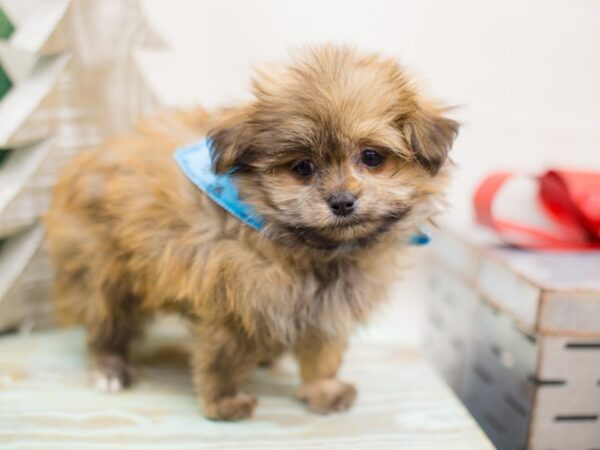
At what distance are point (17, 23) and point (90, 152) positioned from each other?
318 millimetres

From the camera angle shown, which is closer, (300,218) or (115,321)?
(300,218)

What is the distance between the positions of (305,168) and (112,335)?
24.3 inches

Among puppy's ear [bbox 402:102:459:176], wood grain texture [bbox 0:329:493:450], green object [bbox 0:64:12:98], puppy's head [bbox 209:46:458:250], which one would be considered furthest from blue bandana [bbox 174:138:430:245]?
green object [bbox 0:64:12:98]

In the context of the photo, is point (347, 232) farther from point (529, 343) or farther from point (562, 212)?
point (562, 212)

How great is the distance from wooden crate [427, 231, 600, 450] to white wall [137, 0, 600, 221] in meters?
0.51

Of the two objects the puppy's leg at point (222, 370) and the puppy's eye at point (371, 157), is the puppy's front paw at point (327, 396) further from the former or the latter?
the puppy's eye at point (371, 157)

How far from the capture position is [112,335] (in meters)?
1.34

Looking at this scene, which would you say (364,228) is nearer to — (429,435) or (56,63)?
(429,435)

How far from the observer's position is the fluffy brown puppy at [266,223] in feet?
3.23

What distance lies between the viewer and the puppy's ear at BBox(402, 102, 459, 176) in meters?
1.01

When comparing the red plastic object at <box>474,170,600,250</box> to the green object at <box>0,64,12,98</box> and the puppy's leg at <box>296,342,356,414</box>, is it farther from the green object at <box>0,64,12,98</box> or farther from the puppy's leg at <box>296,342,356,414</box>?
the green object at <box>0,64,12,98</box>

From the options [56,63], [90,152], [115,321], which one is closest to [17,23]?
[56,63]

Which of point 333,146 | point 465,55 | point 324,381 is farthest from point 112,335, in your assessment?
point 465,55

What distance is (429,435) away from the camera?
1.17m
